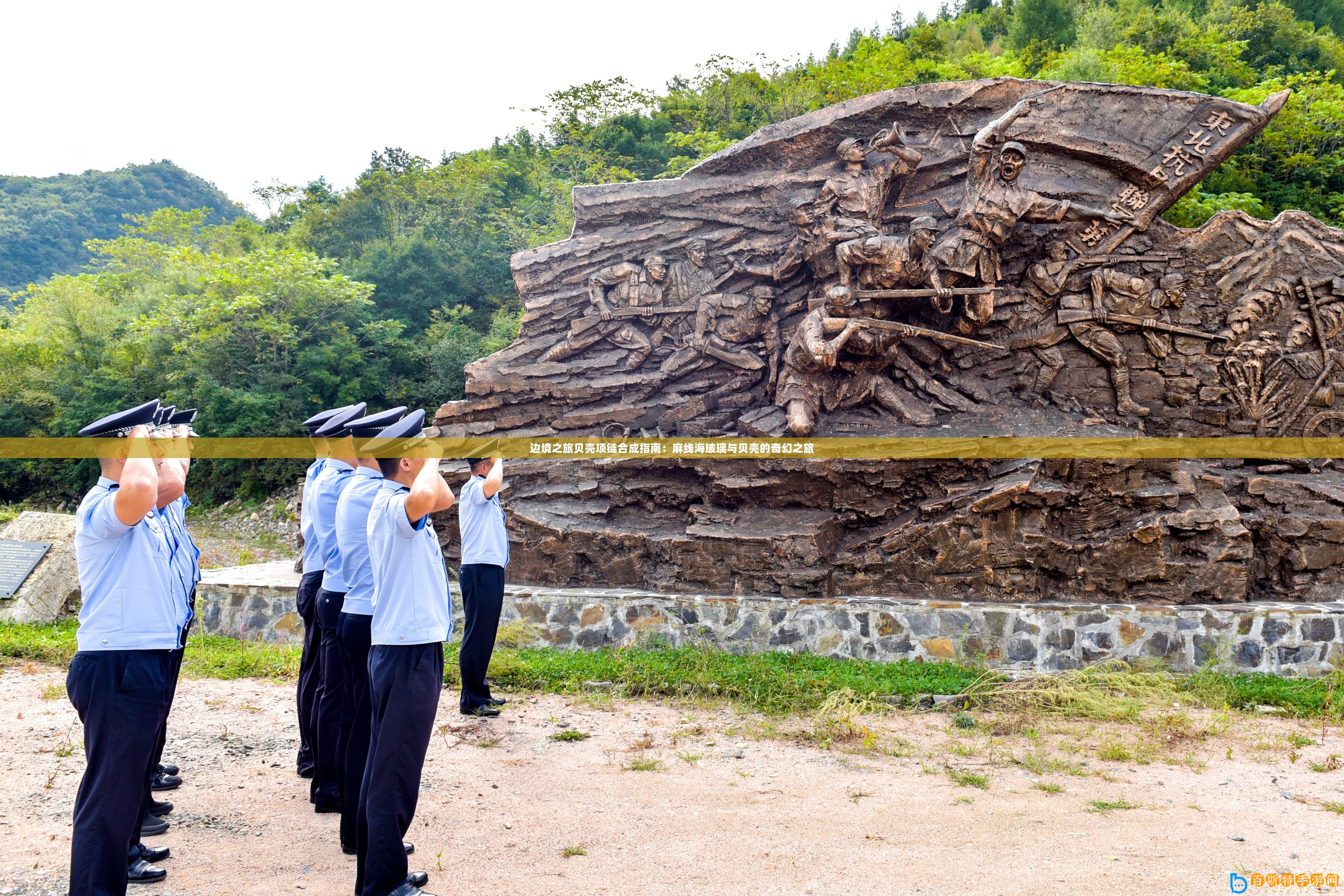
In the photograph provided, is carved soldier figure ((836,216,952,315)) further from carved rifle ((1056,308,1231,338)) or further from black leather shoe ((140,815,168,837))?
black leather shoe ((140,815,168,837))

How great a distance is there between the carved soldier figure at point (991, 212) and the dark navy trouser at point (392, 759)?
588 cm

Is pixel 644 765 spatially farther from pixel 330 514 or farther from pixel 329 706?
pixel 330 514

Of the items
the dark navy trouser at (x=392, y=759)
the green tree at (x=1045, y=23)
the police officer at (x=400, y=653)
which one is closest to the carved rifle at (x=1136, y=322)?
the police officer at (x=400, y=653)

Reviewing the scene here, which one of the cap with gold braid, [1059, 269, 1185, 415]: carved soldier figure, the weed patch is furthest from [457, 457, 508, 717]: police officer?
[1059, 269, 1185, 415]: carved soldier figure

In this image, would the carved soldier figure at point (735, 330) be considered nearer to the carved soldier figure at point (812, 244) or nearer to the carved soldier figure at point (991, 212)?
the carved soldier figure at point (812, 244)

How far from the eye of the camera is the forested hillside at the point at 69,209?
24250 mm

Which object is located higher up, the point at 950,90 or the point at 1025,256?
the point at 950,90

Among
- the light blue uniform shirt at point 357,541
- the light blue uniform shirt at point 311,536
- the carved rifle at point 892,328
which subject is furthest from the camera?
the carved rifle at point 892,328

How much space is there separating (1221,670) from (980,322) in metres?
3.27

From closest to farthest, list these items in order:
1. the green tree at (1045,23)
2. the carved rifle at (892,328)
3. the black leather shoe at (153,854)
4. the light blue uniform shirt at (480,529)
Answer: the black leather shoe at (153,854) < the light blue uniform shirt at (480,529) < the carved rifle at (892,328) < the green tree at (1045,23)

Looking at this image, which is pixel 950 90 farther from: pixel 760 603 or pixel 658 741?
pixel 658 741

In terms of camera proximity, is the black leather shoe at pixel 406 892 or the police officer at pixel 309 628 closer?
the black leather shoe at pixel 406 892

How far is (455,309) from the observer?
19.6 metres

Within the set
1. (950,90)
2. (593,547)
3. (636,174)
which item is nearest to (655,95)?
(636,174)
